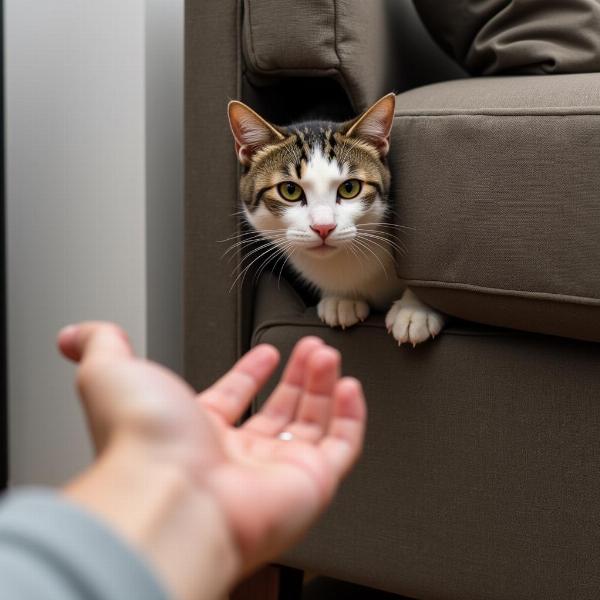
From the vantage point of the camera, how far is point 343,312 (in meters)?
1.03

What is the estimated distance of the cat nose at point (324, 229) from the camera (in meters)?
1.00

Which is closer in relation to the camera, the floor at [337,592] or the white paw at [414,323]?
the white paw at [414,323]

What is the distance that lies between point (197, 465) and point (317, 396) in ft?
0.56

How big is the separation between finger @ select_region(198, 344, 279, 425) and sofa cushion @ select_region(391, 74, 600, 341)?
1.07ft

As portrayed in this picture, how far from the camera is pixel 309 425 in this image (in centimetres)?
61

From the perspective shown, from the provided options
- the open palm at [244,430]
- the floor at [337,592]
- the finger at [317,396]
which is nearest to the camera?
the open palm at [244,430]

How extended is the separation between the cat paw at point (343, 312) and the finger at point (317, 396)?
15.8 inches

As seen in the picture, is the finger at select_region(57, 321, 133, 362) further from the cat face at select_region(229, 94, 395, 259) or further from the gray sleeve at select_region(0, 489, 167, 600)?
the cat face at select_region(229, 94, 395, 259)

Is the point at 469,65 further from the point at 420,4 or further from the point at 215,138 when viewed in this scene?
the point at 215,138

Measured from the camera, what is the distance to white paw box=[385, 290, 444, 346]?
Result: 95cm

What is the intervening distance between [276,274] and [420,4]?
506 millimetres

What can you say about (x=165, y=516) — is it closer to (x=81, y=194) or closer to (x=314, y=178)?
(x=314, y=178)

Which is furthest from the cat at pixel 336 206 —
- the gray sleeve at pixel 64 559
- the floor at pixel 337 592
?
the gray sleeve at pixel 64 559

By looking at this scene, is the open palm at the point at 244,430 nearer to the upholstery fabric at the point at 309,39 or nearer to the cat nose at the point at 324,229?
the cat nose at the point at 324,229
